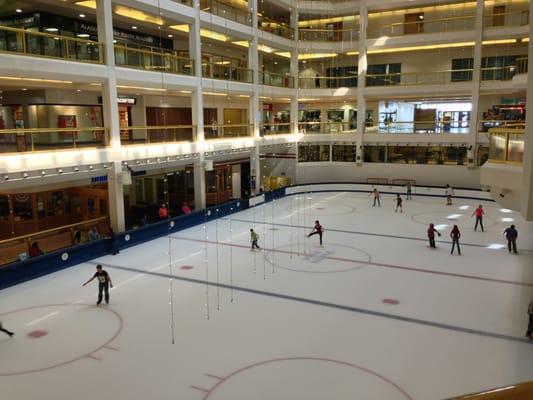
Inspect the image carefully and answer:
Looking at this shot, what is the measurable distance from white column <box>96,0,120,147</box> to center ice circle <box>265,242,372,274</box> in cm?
767

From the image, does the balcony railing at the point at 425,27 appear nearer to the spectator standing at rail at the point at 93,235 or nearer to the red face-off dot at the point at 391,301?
the red face-off dot at the point at 391,301

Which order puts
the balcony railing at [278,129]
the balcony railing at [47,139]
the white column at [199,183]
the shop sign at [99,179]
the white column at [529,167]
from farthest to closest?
the balcony railing at [278,129] < the white column at [199,183] < the shop sign at [99,179] < the balcony railing at [47,139] < the white column at [529,167]

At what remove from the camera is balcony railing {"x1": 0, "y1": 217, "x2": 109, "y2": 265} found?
1525cm

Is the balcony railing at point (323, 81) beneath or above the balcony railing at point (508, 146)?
above

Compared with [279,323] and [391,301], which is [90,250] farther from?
[391,301]

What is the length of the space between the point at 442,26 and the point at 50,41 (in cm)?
2479

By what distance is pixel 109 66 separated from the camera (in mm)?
17891

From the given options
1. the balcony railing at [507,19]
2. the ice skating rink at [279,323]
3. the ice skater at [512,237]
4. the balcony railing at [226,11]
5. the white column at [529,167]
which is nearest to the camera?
the white column at [529,167]

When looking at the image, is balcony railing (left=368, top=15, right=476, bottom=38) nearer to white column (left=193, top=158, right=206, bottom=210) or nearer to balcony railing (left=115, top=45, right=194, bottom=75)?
balcony railing (left=115, top=45, right=194, bottom=75)

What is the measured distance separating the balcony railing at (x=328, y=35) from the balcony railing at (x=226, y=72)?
24.6 ft

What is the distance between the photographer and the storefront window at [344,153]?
3512 centimetres

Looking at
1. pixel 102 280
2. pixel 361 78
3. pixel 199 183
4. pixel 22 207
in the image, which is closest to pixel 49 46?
pixel 22 207

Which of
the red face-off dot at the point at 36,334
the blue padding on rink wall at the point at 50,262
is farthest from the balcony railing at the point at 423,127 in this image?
the red face-off dot at the point at 36,334

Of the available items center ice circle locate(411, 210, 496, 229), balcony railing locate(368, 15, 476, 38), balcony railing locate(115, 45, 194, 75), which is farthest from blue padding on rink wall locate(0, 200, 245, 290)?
balcony railing locate(368, 15, 476, 38)
